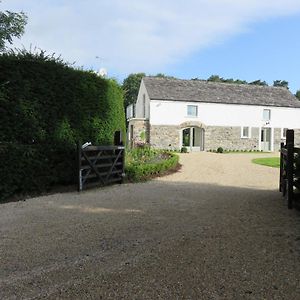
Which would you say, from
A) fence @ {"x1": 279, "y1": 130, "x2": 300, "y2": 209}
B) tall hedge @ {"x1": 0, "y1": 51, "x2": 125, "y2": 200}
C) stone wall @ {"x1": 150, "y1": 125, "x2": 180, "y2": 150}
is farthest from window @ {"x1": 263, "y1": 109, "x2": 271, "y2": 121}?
fence @ {"x1": 279, "y1": 130, "x2": 300, "y2": 209}

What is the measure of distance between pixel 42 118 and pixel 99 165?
219cm

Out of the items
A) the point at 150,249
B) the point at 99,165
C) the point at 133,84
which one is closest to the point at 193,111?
the point at 99,165

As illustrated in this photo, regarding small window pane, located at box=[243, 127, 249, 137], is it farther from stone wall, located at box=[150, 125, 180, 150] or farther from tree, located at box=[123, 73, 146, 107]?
tree, located at box=[123, 73, 146, 107]

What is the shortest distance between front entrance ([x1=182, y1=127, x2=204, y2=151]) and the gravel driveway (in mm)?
27688

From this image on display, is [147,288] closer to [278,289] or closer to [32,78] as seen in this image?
[278,289]

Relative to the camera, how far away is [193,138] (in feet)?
122

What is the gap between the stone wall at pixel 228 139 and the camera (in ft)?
120

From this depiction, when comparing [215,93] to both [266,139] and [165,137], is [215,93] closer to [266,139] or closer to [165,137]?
[266,139]

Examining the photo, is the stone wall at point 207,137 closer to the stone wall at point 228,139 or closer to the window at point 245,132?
the stone wall at point 228,139

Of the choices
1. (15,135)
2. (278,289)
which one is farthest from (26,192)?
(278,289)

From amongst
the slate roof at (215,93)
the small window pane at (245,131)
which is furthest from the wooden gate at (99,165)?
the small window pane at (245,131)

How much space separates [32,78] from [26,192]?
9.60 feet

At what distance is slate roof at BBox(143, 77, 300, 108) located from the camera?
36031mm

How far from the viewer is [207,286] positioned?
3.82 metres
